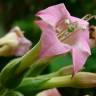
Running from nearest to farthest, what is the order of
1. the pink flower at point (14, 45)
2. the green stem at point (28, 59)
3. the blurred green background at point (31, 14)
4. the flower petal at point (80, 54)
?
1. the flower petal at point (80, 54)
2. the green stem at point (28, 59)
3. the pink flower at point (14, 45)
4. the blurred green background at point (31, 14)

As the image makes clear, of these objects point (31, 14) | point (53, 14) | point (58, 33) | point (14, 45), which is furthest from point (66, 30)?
point (31, 14)

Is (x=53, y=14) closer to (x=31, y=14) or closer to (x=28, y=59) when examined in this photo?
(x=28, y=59)

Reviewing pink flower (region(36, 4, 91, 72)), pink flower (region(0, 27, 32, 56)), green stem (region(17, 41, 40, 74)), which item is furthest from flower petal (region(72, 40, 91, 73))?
pink flower (region(0, 27, 32, 56))

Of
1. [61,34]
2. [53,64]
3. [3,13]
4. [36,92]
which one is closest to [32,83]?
[36,92]

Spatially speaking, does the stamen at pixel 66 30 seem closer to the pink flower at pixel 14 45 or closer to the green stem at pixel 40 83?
the green stem at pixel 40 83

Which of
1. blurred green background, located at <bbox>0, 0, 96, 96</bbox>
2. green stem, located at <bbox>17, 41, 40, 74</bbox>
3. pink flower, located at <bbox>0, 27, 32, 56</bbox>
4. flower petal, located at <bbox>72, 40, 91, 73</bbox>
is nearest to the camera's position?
flower petal, located at <bbox>72, 40, 91, 73</bbox>

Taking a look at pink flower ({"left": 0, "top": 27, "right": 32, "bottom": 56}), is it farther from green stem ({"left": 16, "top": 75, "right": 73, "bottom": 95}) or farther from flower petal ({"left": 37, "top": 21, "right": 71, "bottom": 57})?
flower petal ({"left": 37, "top": 21, "right": 71, "bottom": 57})

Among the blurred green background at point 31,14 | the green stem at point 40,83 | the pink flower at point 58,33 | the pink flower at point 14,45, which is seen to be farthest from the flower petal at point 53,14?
the blurred green background at point 31,14
